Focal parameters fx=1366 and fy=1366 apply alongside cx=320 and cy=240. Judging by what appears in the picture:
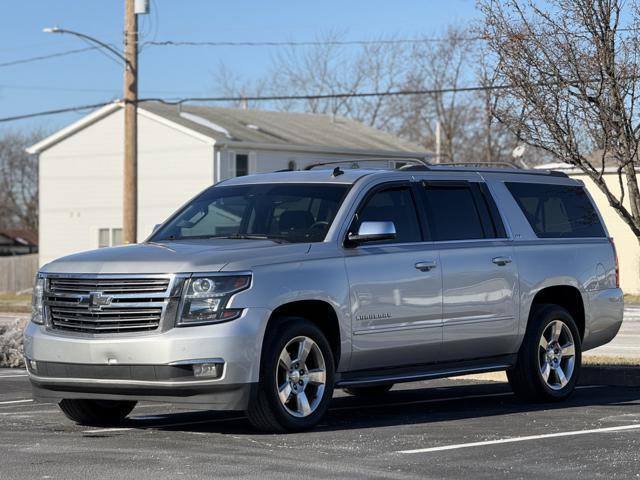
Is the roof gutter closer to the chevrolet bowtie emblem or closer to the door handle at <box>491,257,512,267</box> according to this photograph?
the door handle at <box>491,257,512,267</box>

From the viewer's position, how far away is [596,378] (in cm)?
1383

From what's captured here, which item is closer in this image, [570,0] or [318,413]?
[318,413]

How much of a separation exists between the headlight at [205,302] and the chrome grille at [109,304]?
0.15 m

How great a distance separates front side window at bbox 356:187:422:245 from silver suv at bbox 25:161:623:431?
14 mm

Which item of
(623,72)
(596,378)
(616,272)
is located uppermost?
(623,72)

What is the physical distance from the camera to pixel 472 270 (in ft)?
36.9

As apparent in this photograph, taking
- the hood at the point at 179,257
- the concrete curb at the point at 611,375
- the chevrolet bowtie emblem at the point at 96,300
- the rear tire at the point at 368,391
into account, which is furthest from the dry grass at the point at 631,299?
the chevrolet bowtie emblem at the point at 96,300

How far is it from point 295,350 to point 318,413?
48 centimetres

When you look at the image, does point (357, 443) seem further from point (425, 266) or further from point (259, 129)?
point (259, 129)

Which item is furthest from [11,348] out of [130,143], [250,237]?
[130,143]

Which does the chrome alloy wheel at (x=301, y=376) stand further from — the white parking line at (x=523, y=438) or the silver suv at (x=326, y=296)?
the white parking line at (x=523, y=438)

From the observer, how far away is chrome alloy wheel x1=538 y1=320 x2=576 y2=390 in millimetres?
11984

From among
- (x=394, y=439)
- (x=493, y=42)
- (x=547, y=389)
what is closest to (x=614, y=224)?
(x=493, y=42)

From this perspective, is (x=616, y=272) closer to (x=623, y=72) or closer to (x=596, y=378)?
(x=596, y=378)
